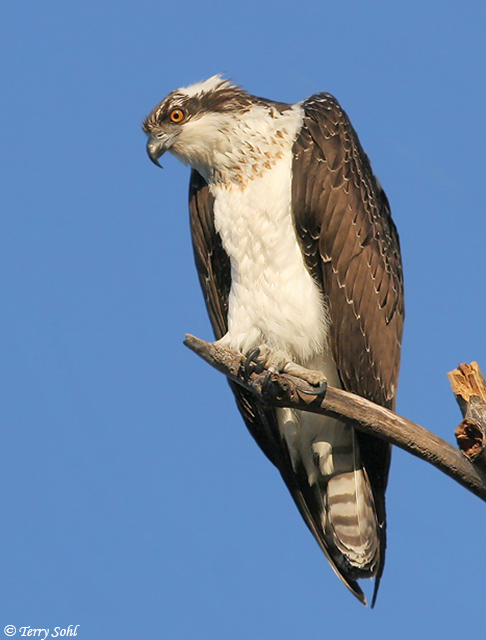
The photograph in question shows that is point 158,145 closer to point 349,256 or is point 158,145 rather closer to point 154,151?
point 154,151

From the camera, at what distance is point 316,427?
280 inches

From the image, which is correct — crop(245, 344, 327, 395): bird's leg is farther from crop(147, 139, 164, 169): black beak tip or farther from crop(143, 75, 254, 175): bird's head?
crop(147, 139, 164, 169): black beak tip

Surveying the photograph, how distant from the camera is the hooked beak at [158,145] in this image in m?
7.06

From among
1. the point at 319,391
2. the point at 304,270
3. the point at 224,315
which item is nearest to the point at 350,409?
the point at 319,391

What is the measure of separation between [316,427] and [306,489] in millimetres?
538

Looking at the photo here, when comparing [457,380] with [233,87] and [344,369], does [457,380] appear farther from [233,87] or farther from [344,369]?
[233,87]

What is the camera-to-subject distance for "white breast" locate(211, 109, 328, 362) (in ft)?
21.5

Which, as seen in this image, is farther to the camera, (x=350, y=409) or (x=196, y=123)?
(x=196, y=123)

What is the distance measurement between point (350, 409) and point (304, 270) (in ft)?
4.23

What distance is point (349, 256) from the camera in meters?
6.59

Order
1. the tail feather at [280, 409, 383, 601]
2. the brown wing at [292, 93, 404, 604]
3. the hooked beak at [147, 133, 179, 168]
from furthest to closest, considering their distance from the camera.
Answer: the hooked beak at [147, 133, 179, 168] → the tail feather at [280, 409, 383, 601] → the brown wing at [292, 93, 404, 604]

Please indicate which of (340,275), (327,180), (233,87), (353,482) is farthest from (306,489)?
(233,87)

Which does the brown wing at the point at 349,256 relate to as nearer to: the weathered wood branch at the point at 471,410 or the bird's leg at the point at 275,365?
the bird's leg at the point at 275,365

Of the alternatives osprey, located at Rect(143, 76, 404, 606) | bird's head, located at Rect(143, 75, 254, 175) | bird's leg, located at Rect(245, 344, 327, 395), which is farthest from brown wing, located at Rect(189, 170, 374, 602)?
bird's leg, located at Rect(245, 344, 327, 395)
